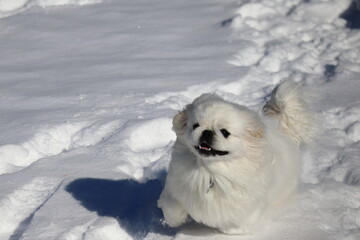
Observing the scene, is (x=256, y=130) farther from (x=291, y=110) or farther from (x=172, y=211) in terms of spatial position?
(x=291, y=110)

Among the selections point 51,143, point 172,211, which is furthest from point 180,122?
point 51,143

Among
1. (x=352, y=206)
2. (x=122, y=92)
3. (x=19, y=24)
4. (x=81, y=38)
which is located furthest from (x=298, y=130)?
(x=19, y=24)

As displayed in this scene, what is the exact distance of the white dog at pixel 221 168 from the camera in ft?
9.04

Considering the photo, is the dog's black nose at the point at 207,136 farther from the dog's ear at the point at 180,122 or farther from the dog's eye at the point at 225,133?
the dog's ear at the point at 180,122

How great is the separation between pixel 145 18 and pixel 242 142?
14.0 feet

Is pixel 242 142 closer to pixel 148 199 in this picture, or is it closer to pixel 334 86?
pixel 148 199

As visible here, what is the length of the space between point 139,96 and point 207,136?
2235 millimetres

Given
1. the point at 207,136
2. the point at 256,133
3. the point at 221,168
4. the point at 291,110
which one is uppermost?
the point at 207,136

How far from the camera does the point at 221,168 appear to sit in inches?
112

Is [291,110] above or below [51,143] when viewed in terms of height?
above

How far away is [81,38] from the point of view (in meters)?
6.18

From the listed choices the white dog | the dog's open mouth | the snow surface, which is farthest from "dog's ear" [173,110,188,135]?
the snow surface

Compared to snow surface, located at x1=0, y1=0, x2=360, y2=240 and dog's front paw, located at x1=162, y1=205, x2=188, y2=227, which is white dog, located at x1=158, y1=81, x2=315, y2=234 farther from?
snow surface, located at x1=0, y1=0, x2=360, y2=240

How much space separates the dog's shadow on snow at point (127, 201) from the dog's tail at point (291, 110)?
2.96ft
